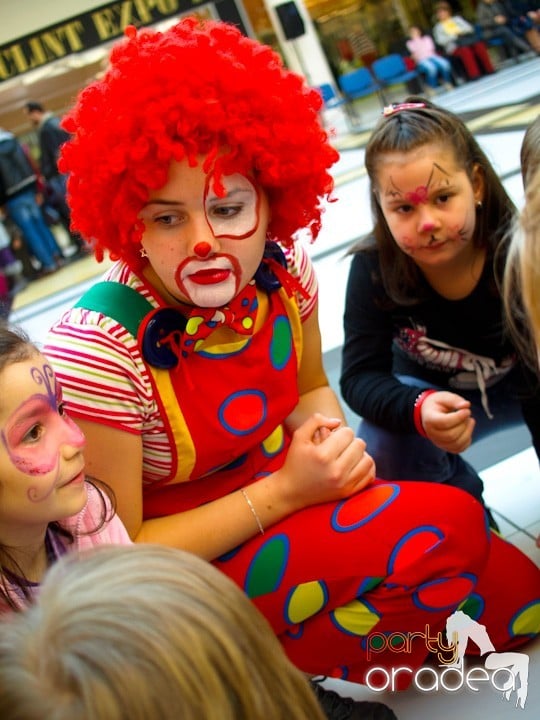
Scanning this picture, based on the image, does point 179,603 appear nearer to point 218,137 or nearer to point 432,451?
point 218,137

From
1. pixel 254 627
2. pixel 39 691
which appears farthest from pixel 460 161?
pixel 39 691

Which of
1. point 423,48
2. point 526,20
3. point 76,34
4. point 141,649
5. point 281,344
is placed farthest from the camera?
point 76,34

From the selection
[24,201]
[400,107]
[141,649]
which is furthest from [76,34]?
[141,649]

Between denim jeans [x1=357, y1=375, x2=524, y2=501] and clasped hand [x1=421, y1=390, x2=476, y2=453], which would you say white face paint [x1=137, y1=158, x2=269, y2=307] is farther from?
denim jeans [x1=357, y1=375, x2=524, y2=501]

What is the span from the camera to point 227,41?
115 centimetres

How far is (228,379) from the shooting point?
4.09 feet

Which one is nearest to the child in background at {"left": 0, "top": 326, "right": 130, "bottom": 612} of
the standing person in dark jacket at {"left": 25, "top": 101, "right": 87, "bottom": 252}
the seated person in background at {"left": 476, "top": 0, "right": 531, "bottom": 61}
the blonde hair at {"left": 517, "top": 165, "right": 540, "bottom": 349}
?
the blonde hair at {"left": 517, "top": 165, "right": 540, "bottom": 349}

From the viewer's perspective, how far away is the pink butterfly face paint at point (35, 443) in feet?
3.03

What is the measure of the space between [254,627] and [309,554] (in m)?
0.55

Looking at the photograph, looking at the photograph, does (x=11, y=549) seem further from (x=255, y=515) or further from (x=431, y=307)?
Result: (x=431, y=307)

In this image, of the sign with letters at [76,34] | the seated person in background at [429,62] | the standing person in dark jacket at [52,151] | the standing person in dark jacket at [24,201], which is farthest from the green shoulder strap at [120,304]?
the sign with letters at [76,34]

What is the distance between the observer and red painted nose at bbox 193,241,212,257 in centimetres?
111

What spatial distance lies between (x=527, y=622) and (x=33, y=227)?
7495mm

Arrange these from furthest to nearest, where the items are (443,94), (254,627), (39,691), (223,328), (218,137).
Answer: (443,94)
(223,328)
(218,137)
(254,627)
(39,691)
